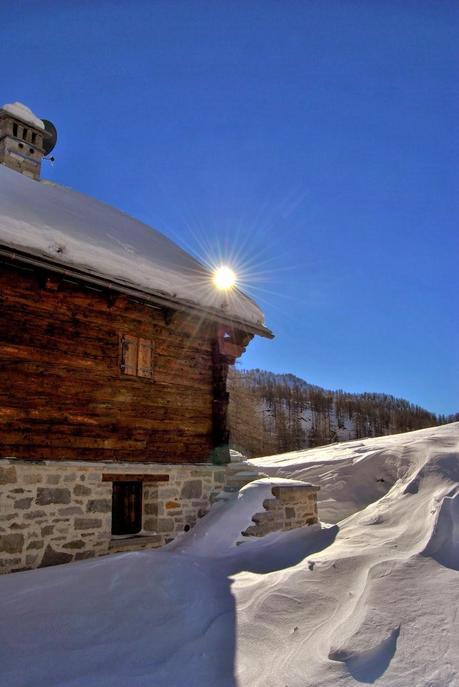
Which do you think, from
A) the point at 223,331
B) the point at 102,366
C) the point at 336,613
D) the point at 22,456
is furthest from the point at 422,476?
the point at 22,456

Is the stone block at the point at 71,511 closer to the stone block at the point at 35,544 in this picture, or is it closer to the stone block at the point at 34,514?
the stone block at the point at 34,514

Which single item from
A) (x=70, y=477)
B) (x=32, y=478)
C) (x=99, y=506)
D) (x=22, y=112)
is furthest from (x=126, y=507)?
(x=22, y=112)

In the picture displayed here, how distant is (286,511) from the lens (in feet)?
26.3

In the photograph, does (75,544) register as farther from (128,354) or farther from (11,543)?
(128,354)

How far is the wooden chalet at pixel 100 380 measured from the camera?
6.77 meters

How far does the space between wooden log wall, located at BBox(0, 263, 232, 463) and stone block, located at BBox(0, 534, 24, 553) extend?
101cm

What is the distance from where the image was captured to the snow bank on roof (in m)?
10.9

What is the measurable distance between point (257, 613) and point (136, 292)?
4.82 metres

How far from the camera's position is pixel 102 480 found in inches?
294

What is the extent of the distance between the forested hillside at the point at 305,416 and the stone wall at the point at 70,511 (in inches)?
684

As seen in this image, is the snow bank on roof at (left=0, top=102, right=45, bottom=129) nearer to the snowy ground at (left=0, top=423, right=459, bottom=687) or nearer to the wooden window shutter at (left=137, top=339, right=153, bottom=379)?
the wooden window shutter at (left=137, top=339, right=153, bottom=379)

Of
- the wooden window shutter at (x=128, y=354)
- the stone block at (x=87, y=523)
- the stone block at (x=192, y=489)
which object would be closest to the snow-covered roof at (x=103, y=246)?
the wooden window shutter at (x=128, y=354)

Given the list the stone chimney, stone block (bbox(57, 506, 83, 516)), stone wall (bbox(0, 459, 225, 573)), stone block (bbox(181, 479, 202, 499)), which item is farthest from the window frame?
the stone chimney

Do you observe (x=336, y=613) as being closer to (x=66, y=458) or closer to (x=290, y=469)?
(x=66, y=458)
